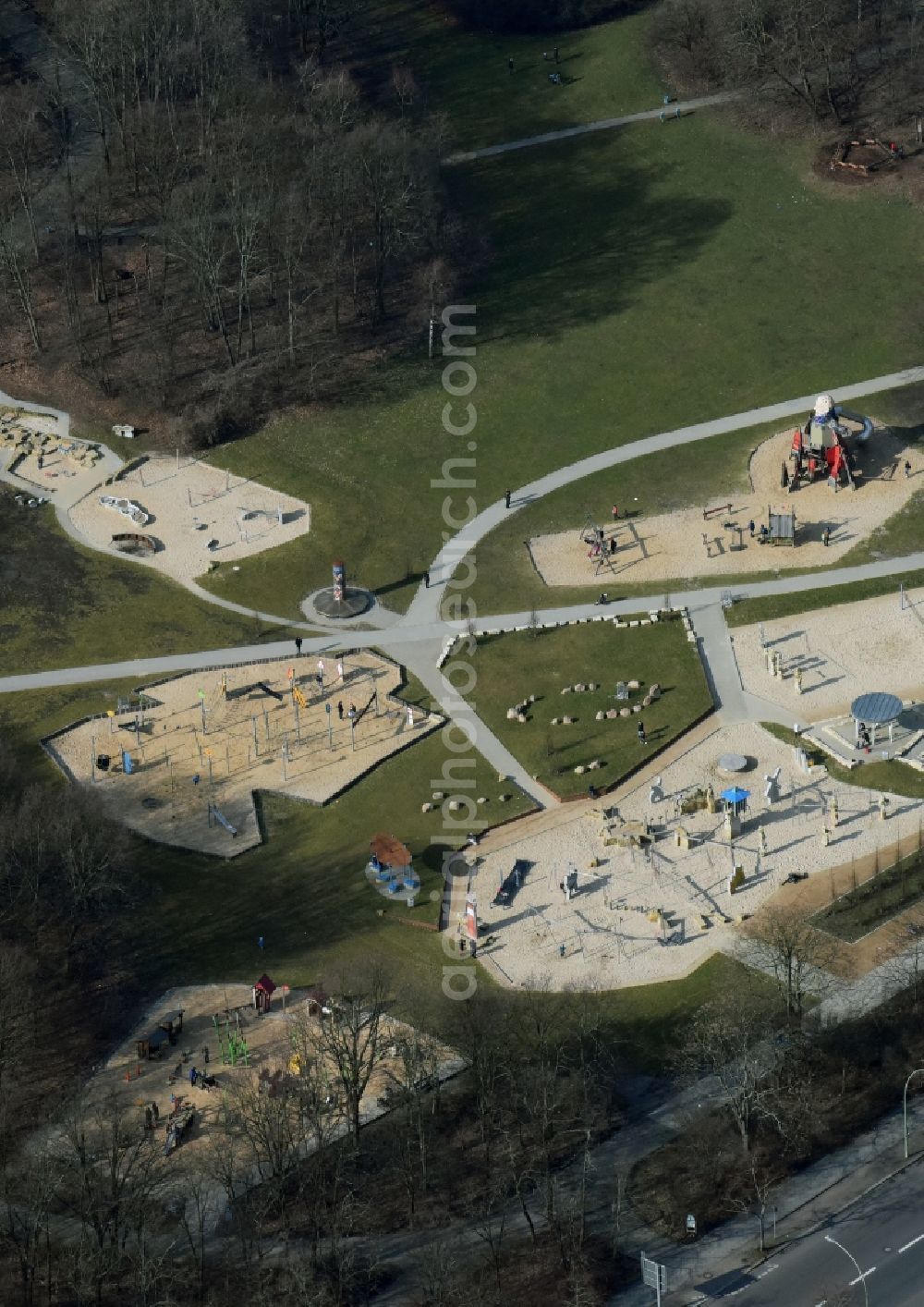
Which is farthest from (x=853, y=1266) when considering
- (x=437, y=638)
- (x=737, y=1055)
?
(x=437, y=638)

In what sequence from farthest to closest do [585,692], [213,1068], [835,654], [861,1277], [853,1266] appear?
[835,654]
[585,692]
[213,1068]
[853,1266]
[861,1277]

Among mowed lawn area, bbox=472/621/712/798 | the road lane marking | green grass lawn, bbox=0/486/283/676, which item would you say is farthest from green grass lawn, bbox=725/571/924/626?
the road lane marking

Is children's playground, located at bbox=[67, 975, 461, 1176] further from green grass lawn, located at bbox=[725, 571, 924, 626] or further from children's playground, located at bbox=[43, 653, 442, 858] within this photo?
green grass lawn, located at bbox=[725, 571, 924, 626]

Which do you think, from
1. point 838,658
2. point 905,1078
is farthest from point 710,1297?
point 838,658

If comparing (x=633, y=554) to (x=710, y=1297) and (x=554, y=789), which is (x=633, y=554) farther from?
(x=710, y=1297)

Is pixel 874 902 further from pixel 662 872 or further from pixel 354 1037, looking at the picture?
pixel 354 1037
